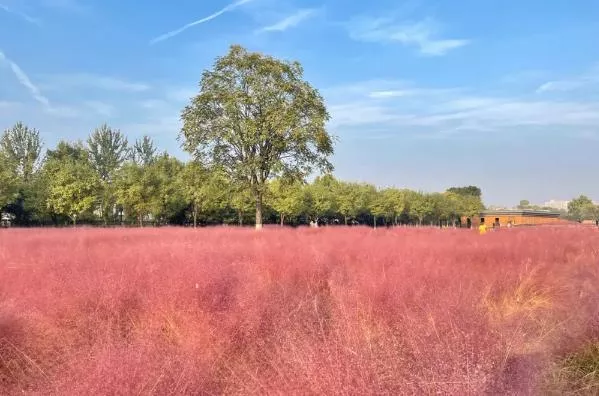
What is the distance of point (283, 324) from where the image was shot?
153 inches

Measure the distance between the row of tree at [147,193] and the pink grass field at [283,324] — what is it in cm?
1538

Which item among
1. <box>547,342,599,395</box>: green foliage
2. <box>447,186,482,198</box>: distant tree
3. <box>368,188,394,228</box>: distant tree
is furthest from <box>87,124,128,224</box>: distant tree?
<box>447,186,482,198</box>: distant tree

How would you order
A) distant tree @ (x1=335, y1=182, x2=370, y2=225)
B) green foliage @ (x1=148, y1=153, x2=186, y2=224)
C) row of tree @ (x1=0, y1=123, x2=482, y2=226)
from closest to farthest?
1. row of tree @ (x1=0, y1=123, x2=482, y2=226)
2. green foliage @ (x1=148, y1=153, x2=186, y2=224)
3. distant tree @ (x1=335, y1=182, x2=370, y2=225)

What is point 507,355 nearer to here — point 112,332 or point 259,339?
point 259,339

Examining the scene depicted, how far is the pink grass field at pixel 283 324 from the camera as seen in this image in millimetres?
2410

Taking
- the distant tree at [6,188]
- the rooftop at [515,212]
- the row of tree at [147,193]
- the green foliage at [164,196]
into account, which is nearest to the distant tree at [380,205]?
the row of tree at [147,193]

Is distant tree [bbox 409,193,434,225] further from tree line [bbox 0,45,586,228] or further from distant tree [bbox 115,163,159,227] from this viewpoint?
distant tree [bbox 115,163,159,227]

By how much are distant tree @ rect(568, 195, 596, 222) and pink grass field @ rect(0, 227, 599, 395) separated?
108m

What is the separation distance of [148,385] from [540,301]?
5.83 metres

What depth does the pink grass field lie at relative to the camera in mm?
2410

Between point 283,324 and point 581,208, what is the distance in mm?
128523

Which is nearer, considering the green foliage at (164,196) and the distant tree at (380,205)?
the green foliage at (164,196)

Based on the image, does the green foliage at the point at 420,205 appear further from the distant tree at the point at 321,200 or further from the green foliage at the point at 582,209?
the green foliage at the point at 582,209

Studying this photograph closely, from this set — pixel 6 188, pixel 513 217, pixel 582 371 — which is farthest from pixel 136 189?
pixel 513 217
